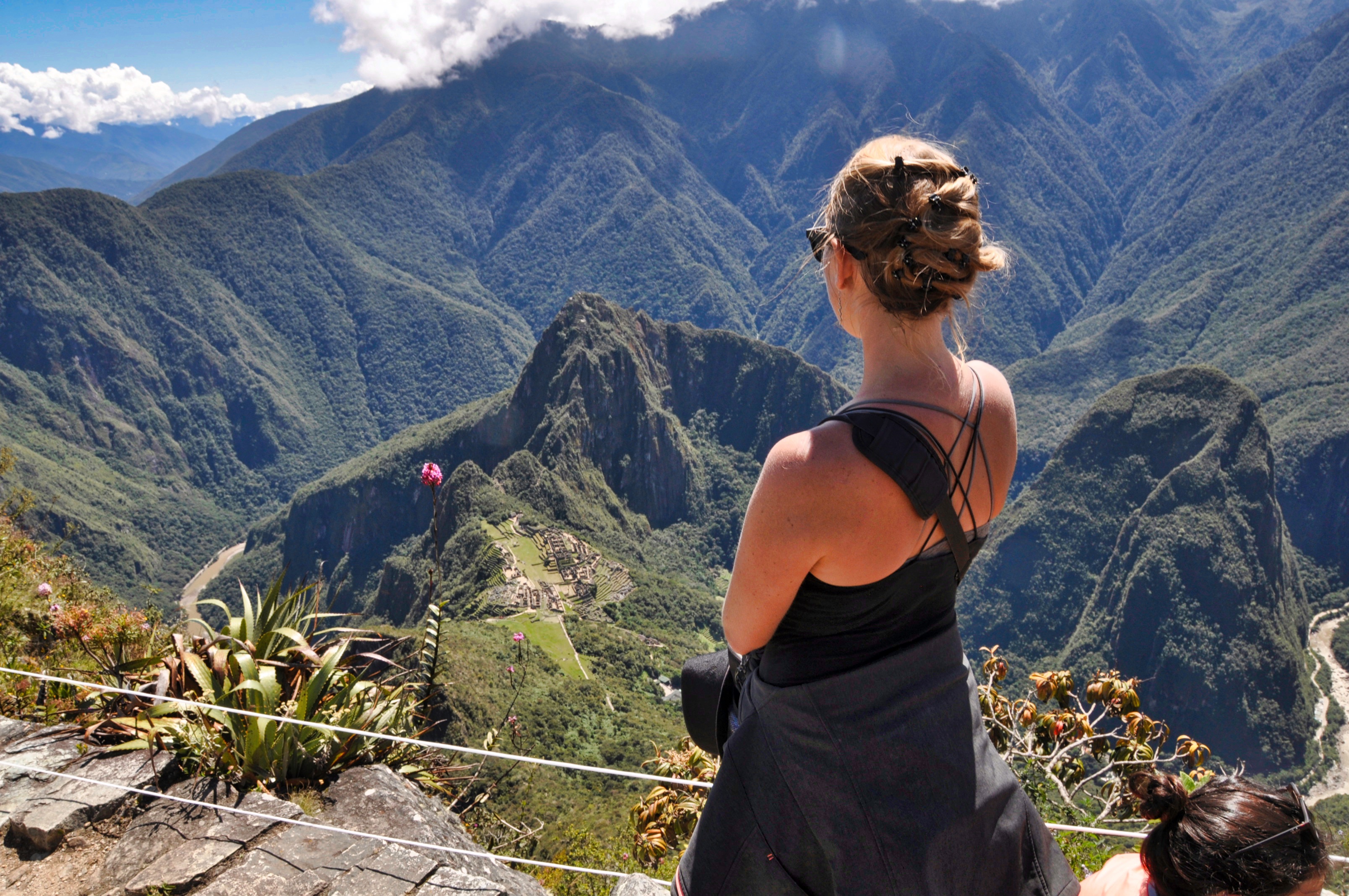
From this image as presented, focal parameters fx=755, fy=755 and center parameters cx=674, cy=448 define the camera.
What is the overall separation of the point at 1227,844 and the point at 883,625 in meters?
1.26

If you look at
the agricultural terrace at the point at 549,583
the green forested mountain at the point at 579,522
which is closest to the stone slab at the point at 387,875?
the green forested mountain at the point at 579,522

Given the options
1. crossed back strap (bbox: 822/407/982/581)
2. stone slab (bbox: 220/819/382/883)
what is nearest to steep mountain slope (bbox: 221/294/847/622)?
stone slab (bbox: 220/819/382/883)

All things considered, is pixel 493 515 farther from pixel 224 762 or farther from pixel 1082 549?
pixel 1082 549

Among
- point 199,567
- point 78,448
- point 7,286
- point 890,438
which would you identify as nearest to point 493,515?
point 890,438

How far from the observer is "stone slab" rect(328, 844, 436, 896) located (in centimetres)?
304

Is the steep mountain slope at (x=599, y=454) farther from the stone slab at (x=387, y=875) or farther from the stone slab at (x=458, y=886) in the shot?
the stone slab at (x=458, y=886)

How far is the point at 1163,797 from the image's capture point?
2068 millimetres

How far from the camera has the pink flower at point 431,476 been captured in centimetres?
479

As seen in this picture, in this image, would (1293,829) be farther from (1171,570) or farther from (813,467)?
(1171,570)

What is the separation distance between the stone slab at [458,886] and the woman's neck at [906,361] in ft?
8.62

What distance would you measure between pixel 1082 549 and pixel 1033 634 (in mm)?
13971

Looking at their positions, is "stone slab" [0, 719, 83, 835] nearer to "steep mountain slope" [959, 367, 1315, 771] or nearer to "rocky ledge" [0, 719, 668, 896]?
"rocky ledge" [0, 719, 668, 896]

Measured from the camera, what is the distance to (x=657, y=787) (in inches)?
221

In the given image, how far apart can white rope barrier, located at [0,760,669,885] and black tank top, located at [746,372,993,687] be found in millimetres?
1943
